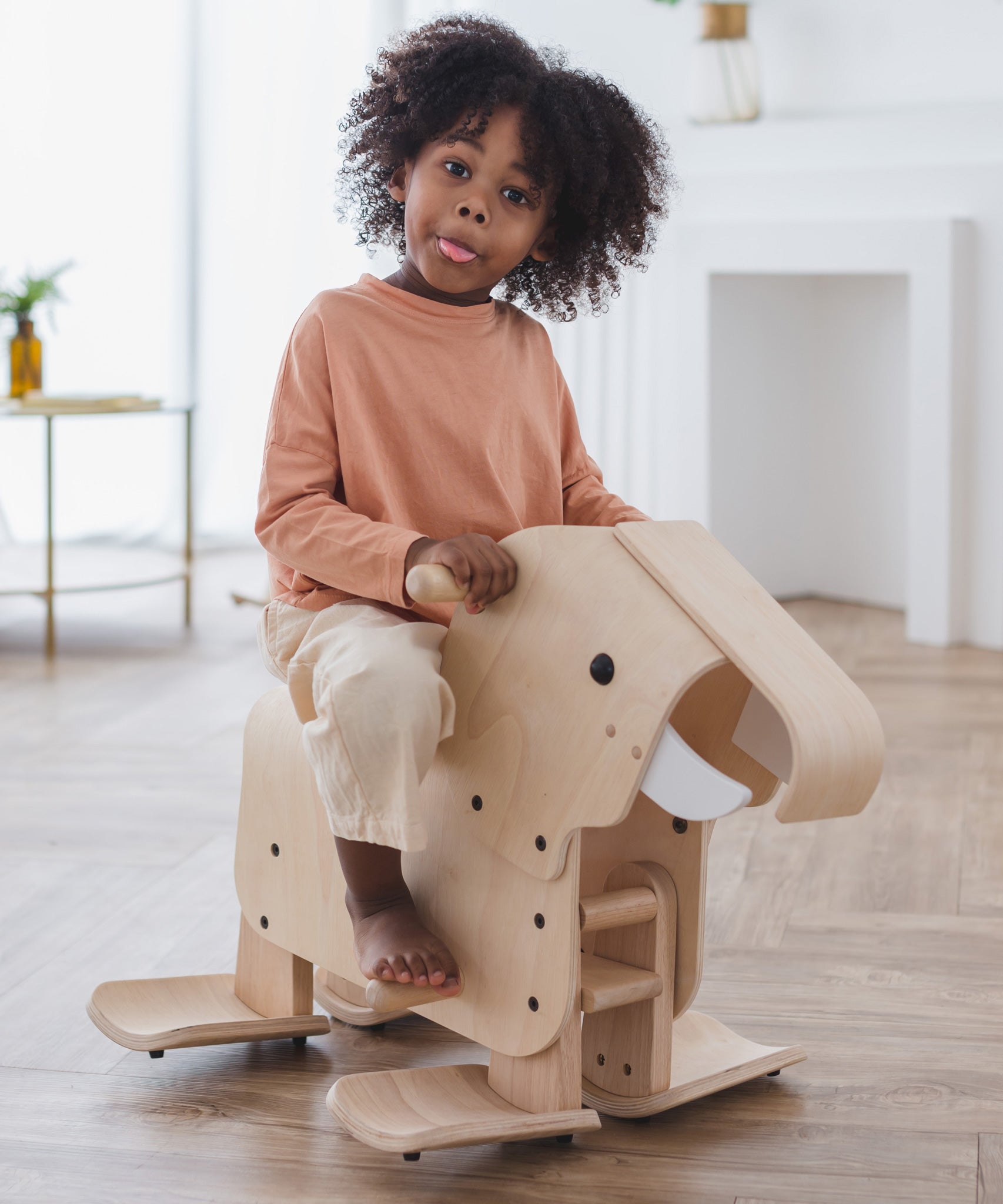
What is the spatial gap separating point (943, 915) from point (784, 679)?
0.71 metres

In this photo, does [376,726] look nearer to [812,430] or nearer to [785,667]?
[785,667]

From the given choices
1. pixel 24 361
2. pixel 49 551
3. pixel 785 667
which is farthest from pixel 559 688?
pixel 24 361

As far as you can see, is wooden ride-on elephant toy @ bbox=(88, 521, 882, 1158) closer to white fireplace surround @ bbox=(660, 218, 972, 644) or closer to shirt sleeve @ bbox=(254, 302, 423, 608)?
shirt sleeve @ bbox=(254, 302, 423, 608)

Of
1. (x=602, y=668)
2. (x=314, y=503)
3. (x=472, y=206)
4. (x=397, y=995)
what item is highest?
(x=472, y=206)

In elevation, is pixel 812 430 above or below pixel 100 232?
below

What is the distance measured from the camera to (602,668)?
1.01 metres

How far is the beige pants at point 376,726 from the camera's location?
1.04m

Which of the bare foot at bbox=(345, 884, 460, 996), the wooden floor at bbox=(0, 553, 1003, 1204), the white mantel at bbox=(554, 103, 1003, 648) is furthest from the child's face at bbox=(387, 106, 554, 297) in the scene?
the white mantel at bbox=(554, 103, 1003, 648)

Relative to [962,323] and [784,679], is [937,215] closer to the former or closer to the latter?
[962,323]

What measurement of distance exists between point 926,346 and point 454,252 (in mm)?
1980

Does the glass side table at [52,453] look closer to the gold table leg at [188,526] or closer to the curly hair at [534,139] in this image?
the gold table leg at [188,526]

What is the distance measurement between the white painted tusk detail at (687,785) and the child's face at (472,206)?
412 millimetres

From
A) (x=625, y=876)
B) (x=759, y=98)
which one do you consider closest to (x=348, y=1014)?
(x=625, y=876)

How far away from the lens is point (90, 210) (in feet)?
13.4
